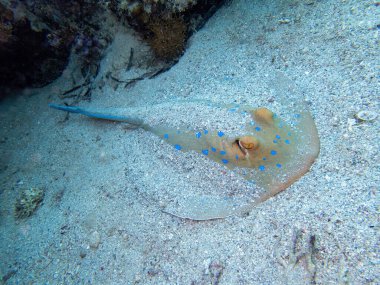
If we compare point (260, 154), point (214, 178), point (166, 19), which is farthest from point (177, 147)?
point (166, 19)

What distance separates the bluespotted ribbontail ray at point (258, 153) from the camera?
2.87 m

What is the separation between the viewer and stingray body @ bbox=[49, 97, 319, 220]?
2871 mm

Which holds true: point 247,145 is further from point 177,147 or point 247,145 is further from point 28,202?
point 28,202

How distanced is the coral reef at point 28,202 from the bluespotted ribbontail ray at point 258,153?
2.40 m

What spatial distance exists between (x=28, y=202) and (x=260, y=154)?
12.2ft

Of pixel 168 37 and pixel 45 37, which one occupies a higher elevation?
pixel 45 37

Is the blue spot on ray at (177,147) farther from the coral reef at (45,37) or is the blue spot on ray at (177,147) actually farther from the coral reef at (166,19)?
the coral reef at (45,37)

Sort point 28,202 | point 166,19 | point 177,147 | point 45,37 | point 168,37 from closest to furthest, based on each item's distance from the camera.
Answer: point 177,147 < point 28,202 < point 166,19 < point 168,37 < point 45,37

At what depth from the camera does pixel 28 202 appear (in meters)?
4.05

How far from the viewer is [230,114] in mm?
3396

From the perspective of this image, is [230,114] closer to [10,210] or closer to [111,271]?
[111,271]

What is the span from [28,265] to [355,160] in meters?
4.39

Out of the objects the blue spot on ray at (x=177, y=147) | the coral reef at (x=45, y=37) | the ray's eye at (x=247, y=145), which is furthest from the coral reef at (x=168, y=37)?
the ray's eye at (x=247, y=145)

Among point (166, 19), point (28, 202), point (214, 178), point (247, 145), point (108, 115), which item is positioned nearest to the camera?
point (247, 145)
